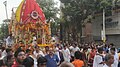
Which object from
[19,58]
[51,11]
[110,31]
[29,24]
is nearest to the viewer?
[19,58]

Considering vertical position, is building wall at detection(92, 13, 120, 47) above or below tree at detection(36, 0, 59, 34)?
below

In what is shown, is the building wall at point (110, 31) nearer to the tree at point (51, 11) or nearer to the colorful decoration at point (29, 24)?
the tree at point (51, 11)

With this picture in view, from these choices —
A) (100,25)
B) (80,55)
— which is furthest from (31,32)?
(100,25)

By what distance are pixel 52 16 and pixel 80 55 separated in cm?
3824

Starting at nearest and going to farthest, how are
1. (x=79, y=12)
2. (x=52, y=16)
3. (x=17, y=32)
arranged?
(x=17, y=32)
(x=79, y=12)
(x=52, y=16)

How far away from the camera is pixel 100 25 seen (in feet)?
131

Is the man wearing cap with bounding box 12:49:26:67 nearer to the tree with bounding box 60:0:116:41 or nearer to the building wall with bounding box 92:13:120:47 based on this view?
the tree with bounding box 60:0:116:41

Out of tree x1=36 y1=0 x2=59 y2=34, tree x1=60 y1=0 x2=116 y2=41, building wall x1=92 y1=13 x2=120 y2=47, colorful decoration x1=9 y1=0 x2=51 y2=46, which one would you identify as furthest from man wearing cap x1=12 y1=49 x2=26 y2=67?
tree x1=36 y1=0 x2=59 y2=34

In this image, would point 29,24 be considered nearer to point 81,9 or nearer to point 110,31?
point 81,9

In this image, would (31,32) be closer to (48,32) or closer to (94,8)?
(48,32)

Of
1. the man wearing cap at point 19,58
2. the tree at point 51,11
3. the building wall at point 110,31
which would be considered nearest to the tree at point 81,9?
the building wall at point 110,31

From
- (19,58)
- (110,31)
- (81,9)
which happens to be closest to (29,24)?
(19,58)

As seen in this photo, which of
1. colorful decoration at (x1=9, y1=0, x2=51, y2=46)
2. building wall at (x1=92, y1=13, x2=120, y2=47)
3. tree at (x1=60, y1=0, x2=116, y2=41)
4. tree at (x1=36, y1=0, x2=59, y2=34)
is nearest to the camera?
colorful decoration at (x1=9, y1=0, x2=51, y2=46)

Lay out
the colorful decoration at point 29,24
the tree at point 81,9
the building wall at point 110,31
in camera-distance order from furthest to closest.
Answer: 1. the building wall at point 110,31
2. the tree at point 81,9
3. the colorful decoration at point 29,24
